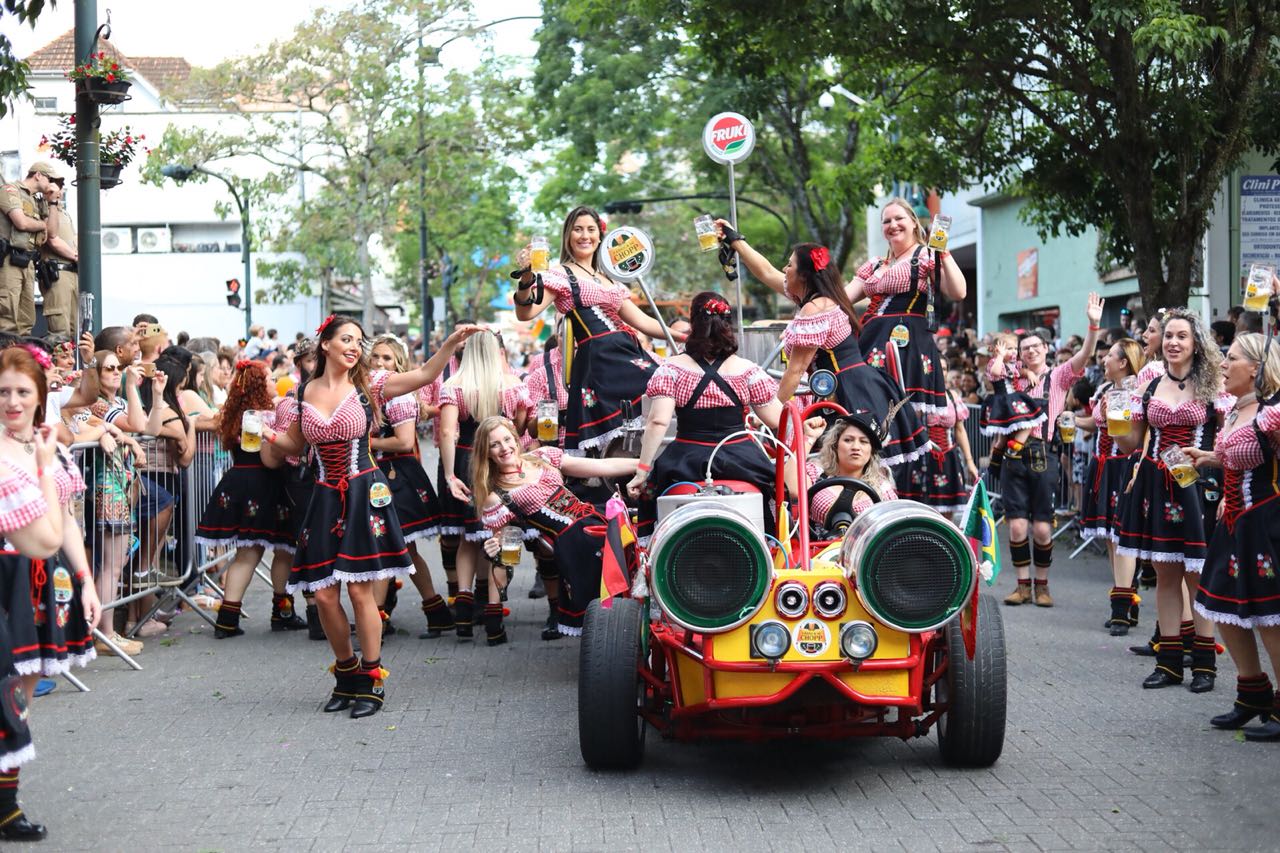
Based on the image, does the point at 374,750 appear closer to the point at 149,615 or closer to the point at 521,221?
the point at 149,615

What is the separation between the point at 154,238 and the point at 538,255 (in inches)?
2071

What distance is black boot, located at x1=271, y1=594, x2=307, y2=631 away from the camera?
11.1m

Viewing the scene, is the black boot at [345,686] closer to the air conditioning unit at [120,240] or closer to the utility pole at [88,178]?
the utility pole at [88,178]

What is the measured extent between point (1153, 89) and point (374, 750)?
10.9 m

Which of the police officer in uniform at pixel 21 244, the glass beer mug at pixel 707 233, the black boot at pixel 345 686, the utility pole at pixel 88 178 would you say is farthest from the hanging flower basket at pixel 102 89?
the black boot at pixel 345 686

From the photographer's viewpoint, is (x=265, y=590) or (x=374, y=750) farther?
(x=265, y=590)

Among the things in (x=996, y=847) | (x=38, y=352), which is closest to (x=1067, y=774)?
(x=996, y=847)

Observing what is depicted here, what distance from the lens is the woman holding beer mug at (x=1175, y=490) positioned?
8.51 metres

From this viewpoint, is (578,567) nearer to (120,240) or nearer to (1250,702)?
(1250,702)

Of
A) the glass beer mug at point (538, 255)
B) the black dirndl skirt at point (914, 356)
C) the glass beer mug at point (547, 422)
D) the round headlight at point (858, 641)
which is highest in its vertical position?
the glass beer mug at point (538, 255)

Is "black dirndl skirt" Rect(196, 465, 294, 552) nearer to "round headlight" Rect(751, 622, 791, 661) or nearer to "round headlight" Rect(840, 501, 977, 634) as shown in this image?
"round headlight" Rect(751, 622, 791, 661)

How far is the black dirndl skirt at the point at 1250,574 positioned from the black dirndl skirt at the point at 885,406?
2275 millimetres

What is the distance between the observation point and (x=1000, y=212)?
36.3 meters

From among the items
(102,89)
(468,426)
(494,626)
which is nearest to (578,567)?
(494,626)
